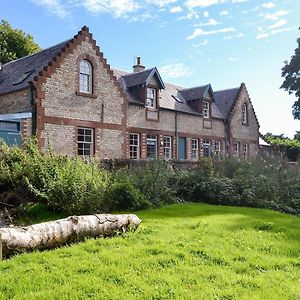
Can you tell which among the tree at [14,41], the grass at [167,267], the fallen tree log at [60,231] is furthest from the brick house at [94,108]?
the tree at [14,41]

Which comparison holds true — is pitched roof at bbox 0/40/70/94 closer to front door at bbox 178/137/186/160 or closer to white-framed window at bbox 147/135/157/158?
white-framed window at bbox 147/135/157/158

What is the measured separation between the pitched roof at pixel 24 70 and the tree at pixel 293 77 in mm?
32848

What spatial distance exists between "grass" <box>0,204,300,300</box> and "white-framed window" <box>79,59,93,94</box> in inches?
579

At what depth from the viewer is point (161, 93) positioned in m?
29.4

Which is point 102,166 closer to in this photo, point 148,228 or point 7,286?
point 148,228

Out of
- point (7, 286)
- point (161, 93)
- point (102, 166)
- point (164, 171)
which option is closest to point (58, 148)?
point (102, 166)

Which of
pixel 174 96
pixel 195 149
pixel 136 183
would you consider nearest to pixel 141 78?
pixel 174 96

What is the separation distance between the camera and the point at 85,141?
21.7m

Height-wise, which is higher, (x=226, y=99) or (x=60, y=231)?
(x=226, y=99)

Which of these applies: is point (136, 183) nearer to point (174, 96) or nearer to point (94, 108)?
point (94, 108)

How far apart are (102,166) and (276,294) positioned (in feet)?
35.6

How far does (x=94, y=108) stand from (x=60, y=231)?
15521mm

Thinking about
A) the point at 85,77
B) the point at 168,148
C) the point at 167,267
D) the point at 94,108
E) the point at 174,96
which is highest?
the point at 174,96

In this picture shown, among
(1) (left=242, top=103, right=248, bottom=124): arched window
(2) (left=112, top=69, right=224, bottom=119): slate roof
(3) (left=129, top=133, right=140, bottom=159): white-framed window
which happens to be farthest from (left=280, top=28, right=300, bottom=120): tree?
(3) (left=129, top=133, right=140, bottom=159): white-framed window
